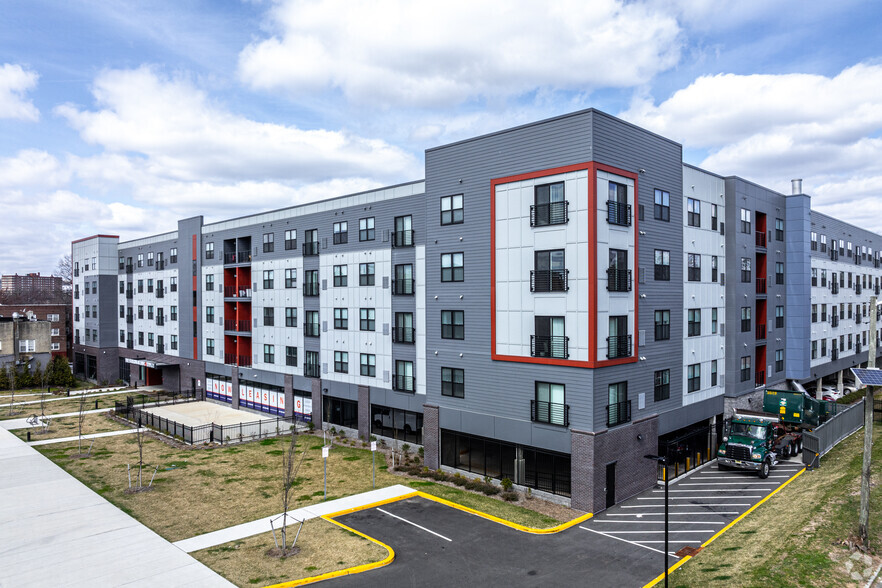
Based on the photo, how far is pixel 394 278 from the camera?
36125mm

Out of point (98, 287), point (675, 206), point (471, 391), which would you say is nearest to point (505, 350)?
point (471, 391)

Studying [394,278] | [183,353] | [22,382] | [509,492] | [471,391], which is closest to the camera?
[509,492]

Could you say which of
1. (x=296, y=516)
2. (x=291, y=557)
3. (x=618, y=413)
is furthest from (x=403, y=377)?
(x=291, y=557)

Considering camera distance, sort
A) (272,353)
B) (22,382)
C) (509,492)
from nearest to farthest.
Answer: (509,492) → (272,353) → (22,382)

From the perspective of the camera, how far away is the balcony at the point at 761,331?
3923cm

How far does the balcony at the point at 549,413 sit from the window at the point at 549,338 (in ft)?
7.39

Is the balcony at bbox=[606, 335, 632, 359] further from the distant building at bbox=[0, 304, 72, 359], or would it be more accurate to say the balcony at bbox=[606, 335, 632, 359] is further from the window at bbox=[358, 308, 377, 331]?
the distant building at bbox=[0, 304, 72, 359]

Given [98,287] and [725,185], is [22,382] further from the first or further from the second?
[725,185]

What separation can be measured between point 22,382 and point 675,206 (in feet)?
233

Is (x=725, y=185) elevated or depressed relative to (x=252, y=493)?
elevated

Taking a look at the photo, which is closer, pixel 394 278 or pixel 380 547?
pixel 380 547

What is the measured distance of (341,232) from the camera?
40.4 meters

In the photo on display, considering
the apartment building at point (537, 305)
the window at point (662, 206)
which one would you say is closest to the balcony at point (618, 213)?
the apartment building at point (537, 305)

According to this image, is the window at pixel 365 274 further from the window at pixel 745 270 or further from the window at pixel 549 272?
the window at pixel 745 270
